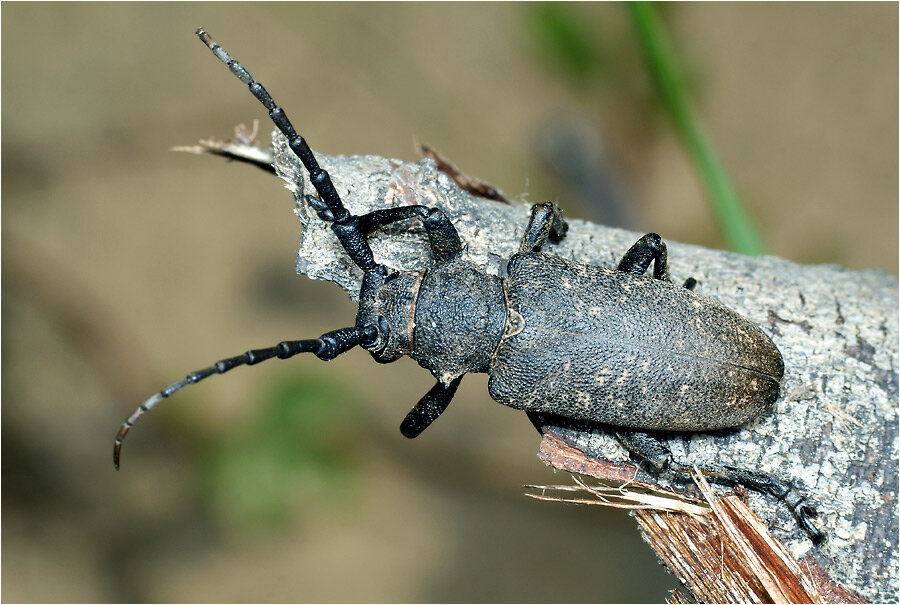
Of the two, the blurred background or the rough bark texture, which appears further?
the blurred background

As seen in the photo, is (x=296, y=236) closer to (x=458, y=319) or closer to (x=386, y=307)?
(x=386, y=307)

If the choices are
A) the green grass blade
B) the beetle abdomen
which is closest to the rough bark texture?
the beetle abdomen

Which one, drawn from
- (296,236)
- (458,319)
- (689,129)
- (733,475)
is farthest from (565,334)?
(296,236)

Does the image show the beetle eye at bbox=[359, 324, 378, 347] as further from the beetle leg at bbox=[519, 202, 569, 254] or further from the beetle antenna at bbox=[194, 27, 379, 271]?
the beetle leg at bbox=[519, 202, 569, 254]

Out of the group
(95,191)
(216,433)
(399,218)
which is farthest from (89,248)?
(399,218)

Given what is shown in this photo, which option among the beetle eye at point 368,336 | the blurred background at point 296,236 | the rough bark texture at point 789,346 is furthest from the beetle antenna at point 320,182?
the blurred background at point 296,236

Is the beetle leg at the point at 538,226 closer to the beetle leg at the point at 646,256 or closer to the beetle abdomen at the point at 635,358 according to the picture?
the beetle abdomen at the point at 635,358
